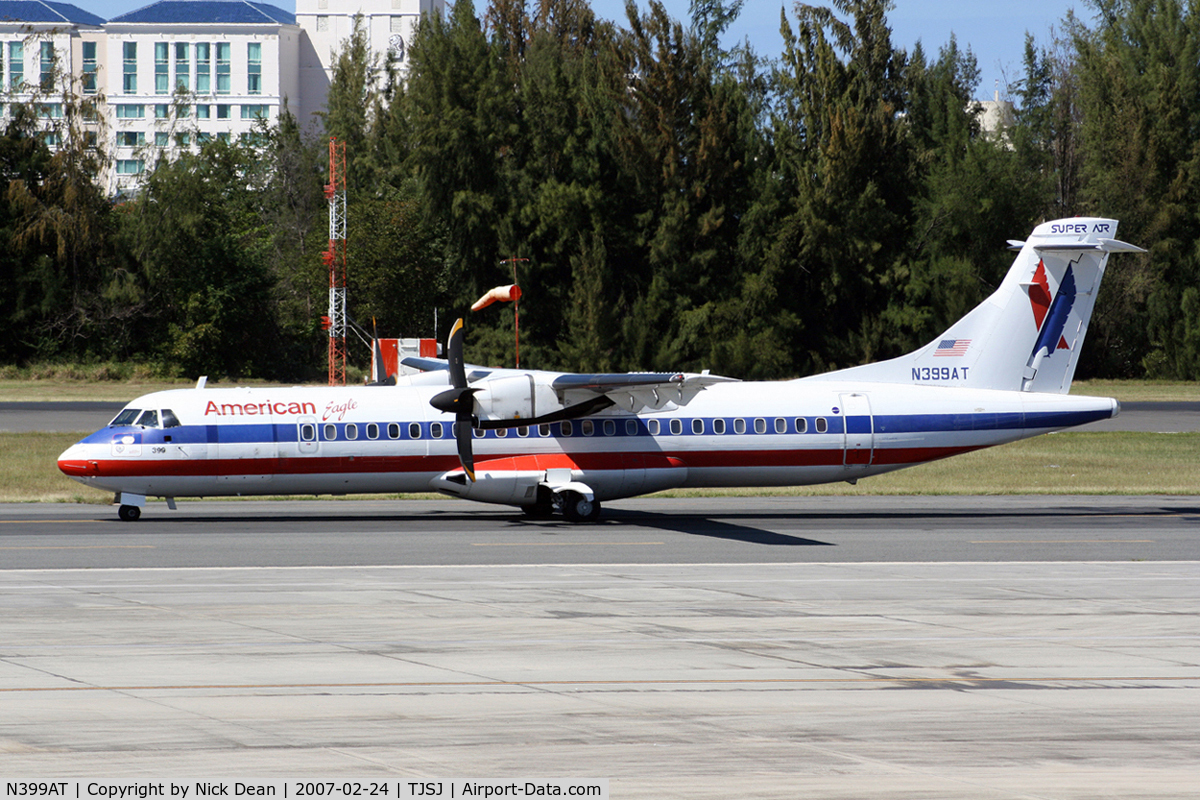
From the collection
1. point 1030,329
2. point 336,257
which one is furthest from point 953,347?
point 336,257

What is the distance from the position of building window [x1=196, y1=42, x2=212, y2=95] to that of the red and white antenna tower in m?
56.0

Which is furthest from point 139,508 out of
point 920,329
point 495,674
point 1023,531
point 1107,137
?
point 1107,137

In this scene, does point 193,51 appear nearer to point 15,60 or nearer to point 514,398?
point 15,60

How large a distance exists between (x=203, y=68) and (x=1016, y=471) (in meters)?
97.9

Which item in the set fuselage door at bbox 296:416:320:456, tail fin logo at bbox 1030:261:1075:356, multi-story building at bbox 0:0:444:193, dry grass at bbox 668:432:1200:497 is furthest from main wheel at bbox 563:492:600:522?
multi-story building at bbox 0:0:444:193

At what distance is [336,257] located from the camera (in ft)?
198

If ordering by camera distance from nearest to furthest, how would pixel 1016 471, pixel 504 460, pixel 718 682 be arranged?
pixel 718 682, pixel 504 460, pixel 1016 471

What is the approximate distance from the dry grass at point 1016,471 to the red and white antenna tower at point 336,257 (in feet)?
50.5

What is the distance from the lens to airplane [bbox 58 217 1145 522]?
961 inches

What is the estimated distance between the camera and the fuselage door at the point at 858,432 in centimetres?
2580

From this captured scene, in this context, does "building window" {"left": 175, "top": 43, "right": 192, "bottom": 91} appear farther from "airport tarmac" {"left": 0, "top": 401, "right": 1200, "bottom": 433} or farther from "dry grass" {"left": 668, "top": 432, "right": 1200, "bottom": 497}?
"dry grass" {"left": 668, "top": 432, "right": 1200, "bottom": 497}

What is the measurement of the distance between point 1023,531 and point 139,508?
59.2ft

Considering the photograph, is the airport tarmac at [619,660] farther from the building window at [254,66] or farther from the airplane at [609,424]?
the building window at [254,66]

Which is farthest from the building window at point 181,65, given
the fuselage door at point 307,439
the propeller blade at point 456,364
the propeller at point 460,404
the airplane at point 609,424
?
the propeller at point 460,404
